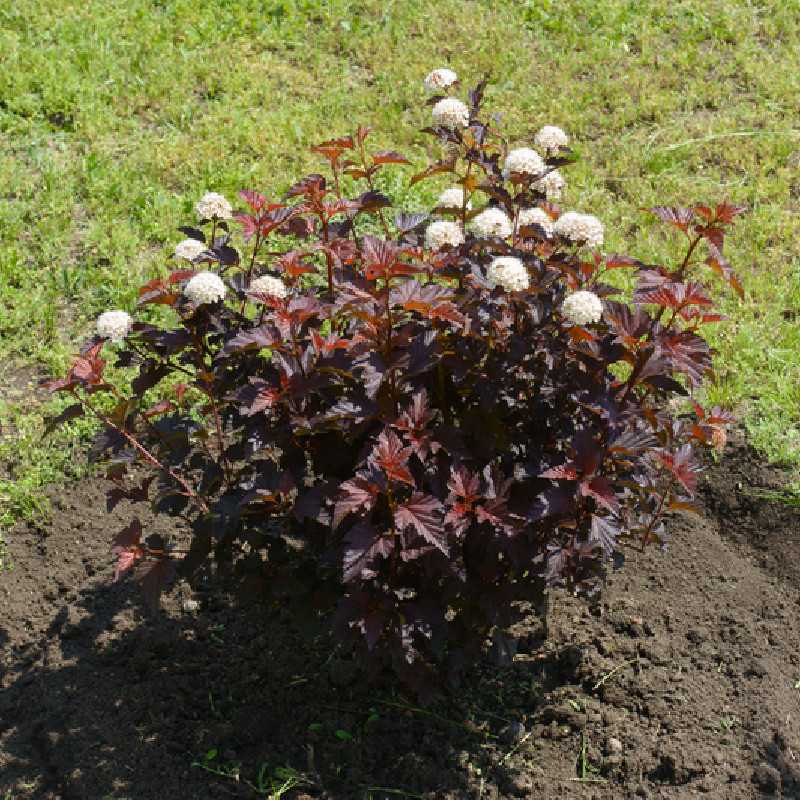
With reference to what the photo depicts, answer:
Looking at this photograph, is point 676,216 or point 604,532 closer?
point 604,532

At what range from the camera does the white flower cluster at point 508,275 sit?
2490 mm

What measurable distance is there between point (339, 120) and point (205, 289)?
3.74 m

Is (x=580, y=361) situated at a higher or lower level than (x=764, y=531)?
higher

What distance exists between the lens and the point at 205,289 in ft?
8.40

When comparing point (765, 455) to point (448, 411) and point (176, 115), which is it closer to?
point (448, 411)

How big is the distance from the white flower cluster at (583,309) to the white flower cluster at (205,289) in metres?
0.88

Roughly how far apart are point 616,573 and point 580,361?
1.22m

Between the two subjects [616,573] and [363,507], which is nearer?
[363,507]

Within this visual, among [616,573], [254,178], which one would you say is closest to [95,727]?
[616,573]

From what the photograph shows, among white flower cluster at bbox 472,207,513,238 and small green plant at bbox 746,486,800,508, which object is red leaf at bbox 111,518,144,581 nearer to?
white flower cluster at bbox 472,207,513,238

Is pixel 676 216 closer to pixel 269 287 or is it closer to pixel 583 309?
pixel 583 309

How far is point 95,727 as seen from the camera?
3215 millimetres

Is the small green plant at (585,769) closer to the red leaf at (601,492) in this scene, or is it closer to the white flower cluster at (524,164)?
the red leaf at (601,492)

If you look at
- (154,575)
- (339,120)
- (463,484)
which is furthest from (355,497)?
(339,120)
